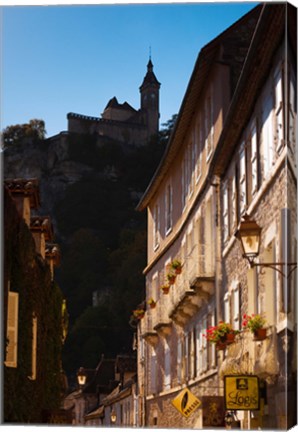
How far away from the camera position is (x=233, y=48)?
10.6m

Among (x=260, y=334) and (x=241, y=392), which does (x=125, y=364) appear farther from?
(x=260, y=334)

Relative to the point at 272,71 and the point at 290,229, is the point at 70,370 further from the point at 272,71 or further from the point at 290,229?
the point at 272,71

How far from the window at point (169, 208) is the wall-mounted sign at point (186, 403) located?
6.14ft

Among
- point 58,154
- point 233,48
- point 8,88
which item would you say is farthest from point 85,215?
point 233,48

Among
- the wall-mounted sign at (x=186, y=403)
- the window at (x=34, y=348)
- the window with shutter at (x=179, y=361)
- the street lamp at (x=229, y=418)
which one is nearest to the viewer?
the street lamp at (x=229, y=418)

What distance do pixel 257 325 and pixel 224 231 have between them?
156 centimetres

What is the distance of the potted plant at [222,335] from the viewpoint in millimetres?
10180

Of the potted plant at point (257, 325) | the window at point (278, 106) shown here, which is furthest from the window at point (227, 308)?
the window at point (278, 106)

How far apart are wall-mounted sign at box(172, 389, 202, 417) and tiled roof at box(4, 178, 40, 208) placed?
2.71 metres

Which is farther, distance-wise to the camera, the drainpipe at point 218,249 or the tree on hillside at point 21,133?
the tree on hillside at point 21,133

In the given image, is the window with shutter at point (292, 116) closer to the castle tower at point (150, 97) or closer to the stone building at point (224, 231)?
the stone building at point (224, 231)

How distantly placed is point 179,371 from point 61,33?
386 cm

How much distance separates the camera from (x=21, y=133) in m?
10.9

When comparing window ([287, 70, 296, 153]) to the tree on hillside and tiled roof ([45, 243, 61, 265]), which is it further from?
tiled roof ([45, 243, 61, 265])
